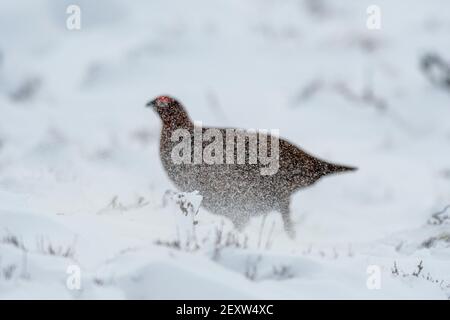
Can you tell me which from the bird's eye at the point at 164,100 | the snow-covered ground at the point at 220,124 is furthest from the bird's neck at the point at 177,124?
the snow-covered ground at the point at 220,124

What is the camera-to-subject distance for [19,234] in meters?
4.50

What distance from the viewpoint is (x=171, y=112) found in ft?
19.0

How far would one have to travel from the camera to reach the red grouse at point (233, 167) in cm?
549

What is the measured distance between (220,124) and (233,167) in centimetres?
579

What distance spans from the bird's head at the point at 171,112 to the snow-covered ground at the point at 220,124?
2.19 ft

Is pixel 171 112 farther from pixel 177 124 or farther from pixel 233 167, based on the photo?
pixel 233 167

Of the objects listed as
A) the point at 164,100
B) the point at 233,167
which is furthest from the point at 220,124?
the point at 233,167

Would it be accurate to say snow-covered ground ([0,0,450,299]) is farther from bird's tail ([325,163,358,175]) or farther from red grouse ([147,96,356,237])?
bird's tail ([325,163,358,175])

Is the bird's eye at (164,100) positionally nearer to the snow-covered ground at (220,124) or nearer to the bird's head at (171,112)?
the bird's head at (171,112)

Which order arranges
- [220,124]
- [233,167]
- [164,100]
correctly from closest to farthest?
1. [233,167]
2. [164,100]
3. [220,124]

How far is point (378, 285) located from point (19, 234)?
1.91 meters

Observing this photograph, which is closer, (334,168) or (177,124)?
(177,124)

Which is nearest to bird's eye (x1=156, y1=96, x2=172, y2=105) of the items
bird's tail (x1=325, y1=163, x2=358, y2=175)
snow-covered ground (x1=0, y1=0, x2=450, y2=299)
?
snow-covered ground (x1=0, y1=0, x2=450, y2=299)
